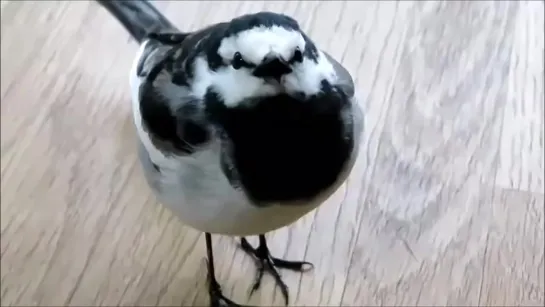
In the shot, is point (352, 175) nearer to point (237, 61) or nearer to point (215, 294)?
point (215, 294)

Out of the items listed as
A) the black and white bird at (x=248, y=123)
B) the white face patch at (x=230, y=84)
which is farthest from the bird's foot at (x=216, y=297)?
the white face patch at (x=230, y=84)

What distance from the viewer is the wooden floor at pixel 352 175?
918 mm

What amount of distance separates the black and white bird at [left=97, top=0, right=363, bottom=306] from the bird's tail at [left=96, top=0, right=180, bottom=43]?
0.60 ft

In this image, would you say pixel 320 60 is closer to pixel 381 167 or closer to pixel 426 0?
pixel 381 167

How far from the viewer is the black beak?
1.86 feet

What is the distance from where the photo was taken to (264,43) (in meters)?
0.57

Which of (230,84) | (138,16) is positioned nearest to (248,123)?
(230,84)

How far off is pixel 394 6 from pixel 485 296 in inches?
17.3

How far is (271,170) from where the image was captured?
2.02 feet

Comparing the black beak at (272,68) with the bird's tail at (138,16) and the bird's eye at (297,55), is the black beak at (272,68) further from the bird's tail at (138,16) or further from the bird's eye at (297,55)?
the bird's tail at (138,16)

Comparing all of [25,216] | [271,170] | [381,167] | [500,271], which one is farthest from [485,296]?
[25,216]

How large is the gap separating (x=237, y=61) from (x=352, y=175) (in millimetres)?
439

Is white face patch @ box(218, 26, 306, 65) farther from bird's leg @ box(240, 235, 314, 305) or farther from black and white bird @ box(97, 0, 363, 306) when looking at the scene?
bird's leg @ box(240, 235, 314, 305)

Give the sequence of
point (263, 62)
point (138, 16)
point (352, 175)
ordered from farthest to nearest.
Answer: point (352, 175) → point (138, 16) → point (263, 62)
